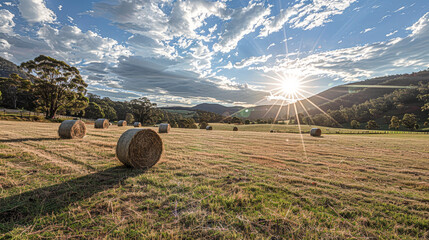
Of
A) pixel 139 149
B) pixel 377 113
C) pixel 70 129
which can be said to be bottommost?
pixel 139 149

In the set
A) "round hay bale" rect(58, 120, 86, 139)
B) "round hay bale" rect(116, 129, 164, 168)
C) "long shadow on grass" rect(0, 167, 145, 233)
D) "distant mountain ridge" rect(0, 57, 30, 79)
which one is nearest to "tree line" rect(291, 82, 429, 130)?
"round hay bale" rect(116, 129, 164, 168)

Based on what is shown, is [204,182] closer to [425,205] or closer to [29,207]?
[29,207]

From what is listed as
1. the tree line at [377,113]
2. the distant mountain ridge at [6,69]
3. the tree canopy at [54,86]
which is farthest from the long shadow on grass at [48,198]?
the distant mountain ridge at [6,69]

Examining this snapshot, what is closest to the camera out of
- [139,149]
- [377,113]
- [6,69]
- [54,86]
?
[139,149]

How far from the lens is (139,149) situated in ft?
21.3

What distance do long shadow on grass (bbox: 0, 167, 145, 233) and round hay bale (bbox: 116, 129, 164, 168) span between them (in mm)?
1115

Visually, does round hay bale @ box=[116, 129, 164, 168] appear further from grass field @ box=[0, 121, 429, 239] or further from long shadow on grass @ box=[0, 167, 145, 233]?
long shadow on grass @ box=[0, 167, 145, 233]

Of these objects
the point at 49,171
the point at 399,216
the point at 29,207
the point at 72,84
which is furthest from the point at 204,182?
the point at 72,84

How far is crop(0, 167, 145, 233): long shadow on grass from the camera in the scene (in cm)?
293

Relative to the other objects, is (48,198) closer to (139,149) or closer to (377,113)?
(139,149)

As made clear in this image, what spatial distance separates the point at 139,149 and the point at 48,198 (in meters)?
3.02

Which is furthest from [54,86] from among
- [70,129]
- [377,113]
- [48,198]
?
[377,113]

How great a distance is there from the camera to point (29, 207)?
3.23m

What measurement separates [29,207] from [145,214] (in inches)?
91.1
